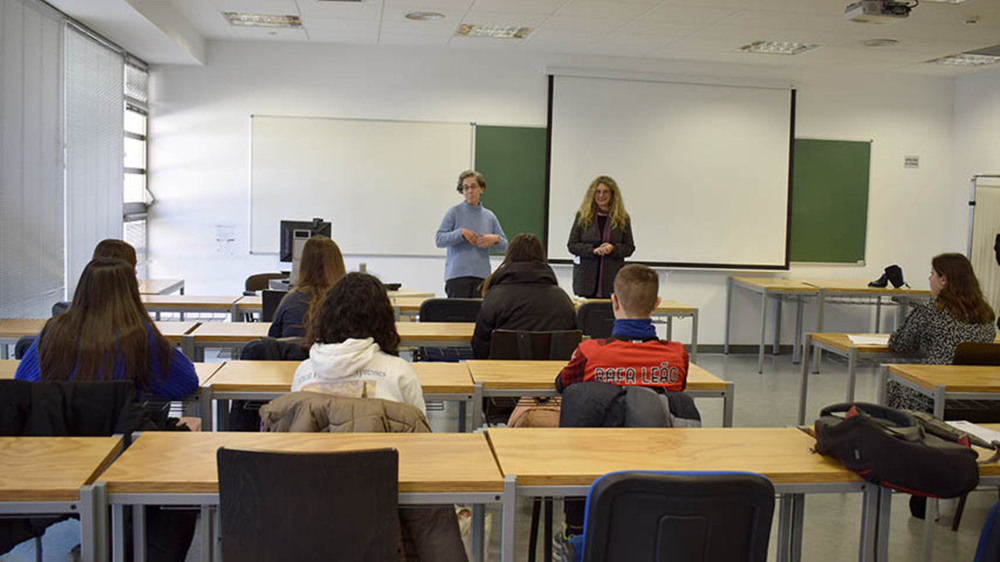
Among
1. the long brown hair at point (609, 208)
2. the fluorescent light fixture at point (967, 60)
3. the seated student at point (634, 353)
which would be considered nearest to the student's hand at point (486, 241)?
the long brown hair at point (609, 208)

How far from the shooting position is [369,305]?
2564 millimetres

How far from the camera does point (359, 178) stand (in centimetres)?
792

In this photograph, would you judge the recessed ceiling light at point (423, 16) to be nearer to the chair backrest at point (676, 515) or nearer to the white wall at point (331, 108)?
the white wall at point (331, 108)

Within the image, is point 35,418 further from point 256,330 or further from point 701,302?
point 701,302

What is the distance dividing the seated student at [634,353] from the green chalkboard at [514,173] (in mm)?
5305

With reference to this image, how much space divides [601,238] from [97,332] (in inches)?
167

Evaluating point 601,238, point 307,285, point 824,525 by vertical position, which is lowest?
point 824,525

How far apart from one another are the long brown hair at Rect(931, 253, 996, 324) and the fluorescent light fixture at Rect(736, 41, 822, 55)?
3505mm

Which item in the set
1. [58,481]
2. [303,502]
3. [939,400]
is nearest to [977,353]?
[939,400]

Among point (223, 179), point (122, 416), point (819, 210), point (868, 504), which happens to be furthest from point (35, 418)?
point (819, 210)

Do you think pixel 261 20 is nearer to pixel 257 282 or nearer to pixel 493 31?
pixel 493 31

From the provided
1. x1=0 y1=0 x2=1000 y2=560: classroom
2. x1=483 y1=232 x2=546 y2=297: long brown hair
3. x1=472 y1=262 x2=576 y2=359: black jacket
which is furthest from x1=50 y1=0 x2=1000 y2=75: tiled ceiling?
x1=472 y1=262 x2=576 y2=359: black jacket

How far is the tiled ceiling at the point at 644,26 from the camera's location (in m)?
6.03

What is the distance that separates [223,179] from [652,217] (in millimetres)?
4108
